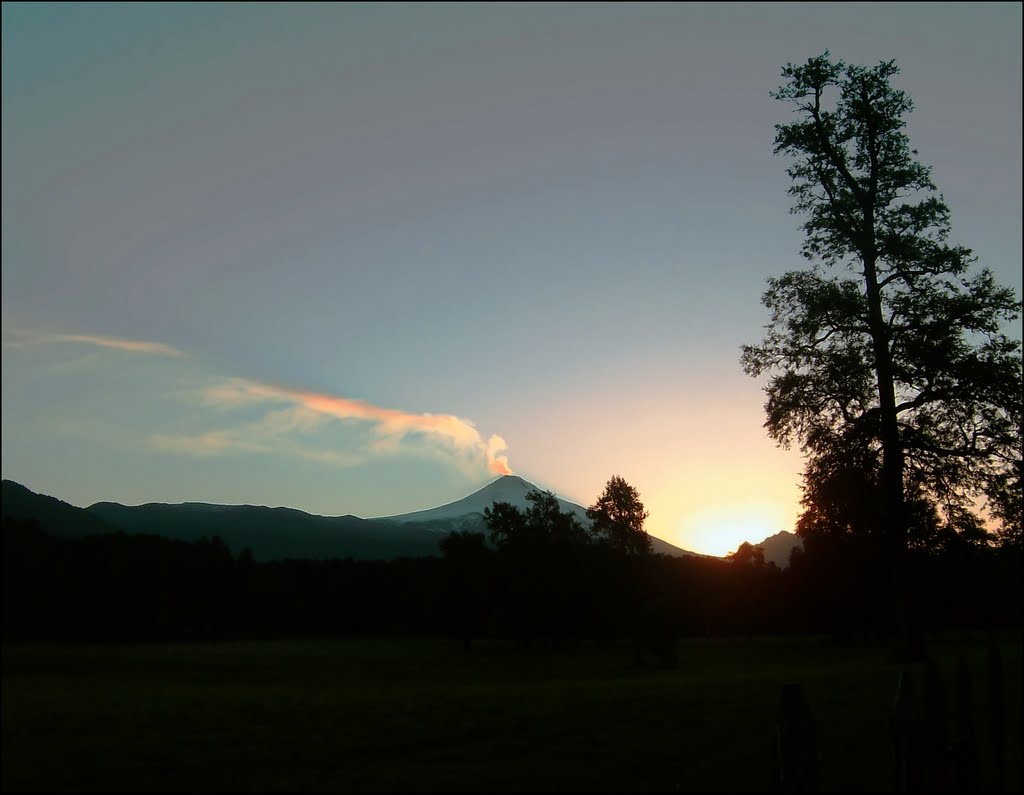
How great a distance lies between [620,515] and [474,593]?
21.4 m

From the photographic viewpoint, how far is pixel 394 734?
14023mm

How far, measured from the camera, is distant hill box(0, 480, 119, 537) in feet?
39.5

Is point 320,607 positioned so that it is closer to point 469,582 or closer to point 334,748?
point 469,582

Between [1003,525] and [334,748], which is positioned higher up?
[1003,525]

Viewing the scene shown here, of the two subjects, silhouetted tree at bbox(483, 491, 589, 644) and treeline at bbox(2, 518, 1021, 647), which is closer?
treeline at bbox(2, 518, 1021, 647)

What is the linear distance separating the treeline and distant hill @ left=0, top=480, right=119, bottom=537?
0.61ft

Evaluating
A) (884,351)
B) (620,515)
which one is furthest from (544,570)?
(884,351)

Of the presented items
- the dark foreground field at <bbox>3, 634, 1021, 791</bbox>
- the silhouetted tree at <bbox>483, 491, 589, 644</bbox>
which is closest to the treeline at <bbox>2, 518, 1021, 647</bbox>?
the silhouetted tree at <bbox>483, 491, 589, 644</bbox>

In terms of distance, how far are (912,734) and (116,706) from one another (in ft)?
35.9

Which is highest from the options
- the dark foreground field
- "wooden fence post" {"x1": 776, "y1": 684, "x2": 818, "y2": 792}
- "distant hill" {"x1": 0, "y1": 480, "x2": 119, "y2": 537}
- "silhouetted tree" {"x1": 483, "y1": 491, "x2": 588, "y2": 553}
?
"silhouetted tree" {"x1": 483, "y1": 491, "x2": 588, "y2": 553}

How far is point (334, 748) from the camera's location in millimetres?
12836

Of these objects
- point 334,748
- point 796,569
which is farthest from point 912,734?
point 796,569

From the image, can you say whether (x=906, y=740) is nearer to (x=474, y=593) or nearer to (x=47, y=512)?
(x=47, y=512)

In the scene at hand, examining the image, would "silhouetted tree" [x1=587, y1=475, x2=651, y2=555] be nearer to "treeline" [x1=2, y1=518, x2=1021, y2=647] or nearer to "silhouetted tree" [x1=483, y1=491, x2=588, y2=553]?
"treeline" [x1=2, y1=518, x2=1021, y2=647]
